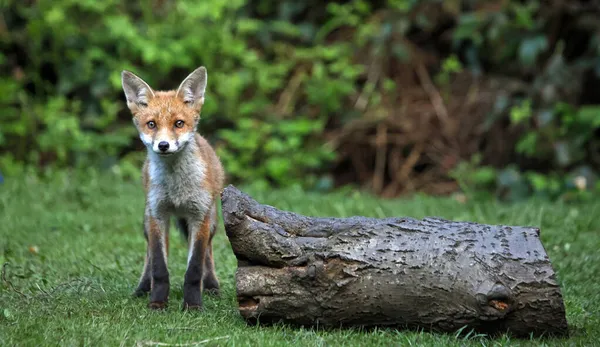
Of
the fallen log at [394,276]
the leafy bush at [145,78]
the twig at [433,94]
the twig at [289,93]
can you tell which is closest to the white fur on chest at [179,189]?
the fallen log at [394,276]

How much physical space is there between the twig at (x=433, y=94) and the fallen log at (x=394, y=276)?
678cm

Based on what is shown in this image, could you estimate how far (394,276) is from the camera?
12.0 feet

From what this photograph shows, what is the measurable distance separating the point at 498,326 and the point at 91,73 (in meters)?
7.95

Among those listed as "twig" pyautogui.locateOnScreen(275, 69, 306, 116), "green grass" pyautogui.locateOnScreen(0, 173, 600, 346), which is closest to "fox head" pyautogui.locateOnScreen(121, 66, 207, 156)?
"green grass" pyautogui.locateOnScreen(0, 173, 600, 346)

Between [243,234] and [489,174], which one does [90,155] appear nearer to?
[489,174]

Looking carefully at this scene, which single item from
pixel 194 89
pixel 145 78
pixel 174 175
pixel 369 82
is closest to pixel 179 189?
pixel 174 175

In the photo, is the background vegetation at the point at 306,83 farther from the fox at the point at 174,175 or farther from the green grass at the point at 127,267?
the fox at the point at 174,175

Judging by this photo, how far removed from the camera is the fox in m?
4.38

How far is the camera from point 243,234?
3.79 meters

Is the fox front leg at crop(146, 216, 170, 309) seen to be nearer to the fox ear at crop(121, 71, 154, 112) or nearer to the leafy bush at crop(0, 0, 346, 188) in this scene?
the fox ear at crop(121, 71, 154, 112)

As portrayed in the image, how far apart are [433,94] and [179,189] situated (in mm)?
6809

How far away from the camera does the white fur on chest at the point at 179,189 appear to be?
4531 millimetres

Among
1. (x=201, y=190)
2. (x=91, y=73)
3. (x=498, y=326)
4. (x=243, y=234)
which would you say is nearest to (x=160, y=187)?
(x=201, y=190)

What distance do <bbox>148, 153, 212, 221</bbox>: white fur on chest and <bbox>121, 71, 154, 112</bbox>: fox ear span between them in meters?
0.37
